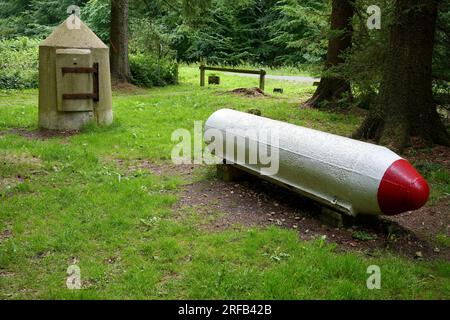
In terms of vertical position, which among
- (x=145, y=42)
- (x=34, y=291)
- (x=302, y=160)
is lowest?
(x=34, y=291)

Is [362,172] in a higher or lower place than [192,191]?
higher

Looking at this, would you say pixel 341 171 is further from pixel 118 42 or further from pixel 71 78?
pixel 118 42

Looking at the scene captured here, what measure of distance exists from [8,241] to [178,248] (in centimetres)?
204

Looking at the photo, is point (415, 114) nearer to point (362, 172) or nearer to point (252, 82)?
point (362, 172)

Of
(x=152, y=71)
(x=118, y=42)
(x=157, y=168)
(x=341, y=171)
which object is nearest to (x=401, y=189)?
(x=341, y=171)

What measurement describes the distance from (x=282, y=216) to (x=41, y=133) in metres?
6.85

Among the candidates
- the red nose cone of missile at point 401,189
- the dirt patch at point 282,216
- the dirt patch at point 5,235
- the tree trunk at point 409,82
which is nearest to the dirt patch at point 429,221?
the dirt patch at point 282,216

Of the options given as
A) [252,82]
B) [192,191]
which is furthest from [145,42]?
[192,191]

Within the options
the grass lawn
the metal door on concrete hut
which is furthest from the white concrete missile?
the metal door on concrete hut

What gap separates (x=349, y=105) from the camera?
559 inches

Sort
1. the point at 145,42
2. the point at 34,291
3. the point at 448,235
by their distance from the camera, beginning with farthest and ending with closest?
the point at 145,42
the point at 448,235
the point at 34,291

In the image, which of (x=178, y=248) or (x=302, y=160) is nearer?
(x=178, y=248)
